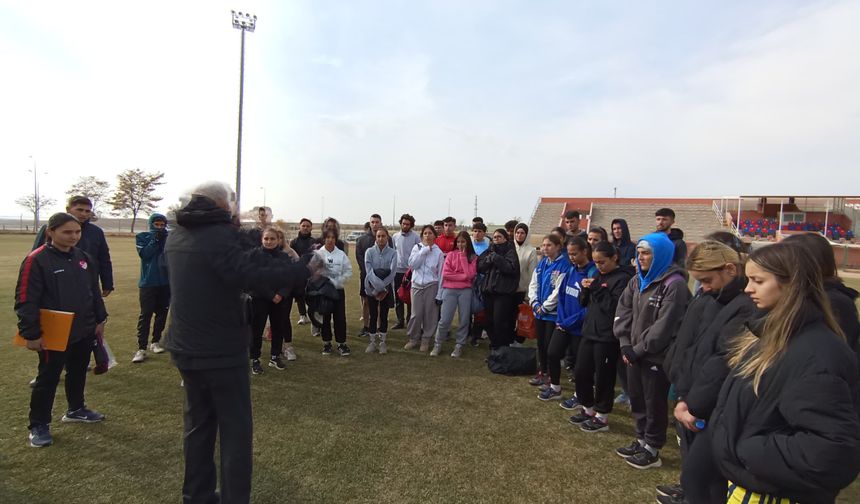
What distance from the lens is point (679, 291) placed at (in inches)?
122

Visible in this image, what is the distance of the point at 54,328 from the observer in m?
3.31

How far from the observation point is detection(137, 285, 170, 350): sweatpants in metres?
5.50

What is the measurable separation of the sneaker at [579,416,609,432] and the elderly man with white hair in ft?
9.33

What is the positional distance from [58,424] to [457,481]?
3.46 m

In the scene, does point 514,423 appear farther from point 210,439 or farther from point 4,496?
point 4,496

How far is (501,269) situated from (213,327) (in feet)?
13.2

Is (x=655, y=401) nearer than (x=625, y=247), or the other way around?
(x=655, y=401)

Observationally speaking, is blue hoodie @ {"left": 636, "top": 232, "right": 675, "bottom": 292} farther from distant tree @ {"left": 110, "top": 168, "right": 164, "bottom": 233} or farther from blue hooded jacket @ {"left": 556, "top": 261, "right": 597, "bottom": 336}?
distant tree @ {"left": 110, "top": 168, "right": 164, "bottom": 233}

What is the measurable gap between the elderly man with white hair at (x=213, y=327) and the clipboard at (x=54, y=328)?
1.68m

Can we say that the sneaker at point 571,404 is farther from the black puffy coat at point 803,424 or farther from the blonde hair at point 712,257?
the black puffy coat at point 803,424

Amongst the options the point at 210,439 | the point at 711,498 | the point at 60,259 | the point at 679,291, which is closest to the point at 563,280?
the point at 679,291

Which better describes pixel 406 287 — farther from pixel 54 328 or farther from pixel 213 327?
pixel 213 327

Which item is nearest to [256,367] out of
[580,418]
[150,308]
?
[150,308]

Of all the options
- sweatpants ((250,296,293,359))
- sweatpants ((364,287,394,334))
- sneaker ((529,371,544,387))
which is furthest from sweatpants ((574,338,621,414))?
sweatpants ((250,296,293,359))
